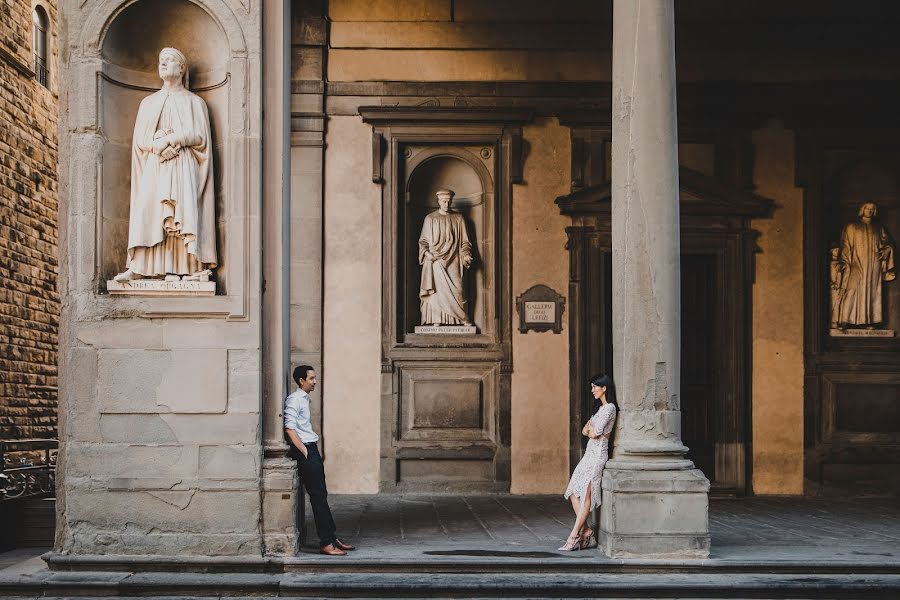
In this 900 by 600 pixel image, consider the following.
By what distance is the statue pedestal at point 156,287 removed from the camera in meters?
9.12

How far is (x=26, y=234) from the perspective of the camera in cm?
1706

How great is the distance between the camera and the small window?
17.6m

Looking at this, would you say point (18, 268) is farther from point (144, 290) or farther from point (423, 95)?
point (144, 290)

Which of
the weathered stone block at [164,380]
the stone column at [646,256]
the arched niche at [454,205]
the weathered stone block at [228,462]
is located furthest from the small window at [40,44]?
the stone column at [646,256]

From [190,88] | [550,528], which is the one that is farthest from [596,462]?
[190,88]

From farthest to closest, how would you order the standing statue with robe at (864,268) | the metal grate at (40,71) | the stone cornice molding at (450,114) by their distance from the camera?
the metal grate at (40,71)
the standing statue with robe at (864,268)
the stone cornice molding at (450,114)

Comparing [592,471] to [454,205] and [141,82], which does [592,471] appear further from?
[454,205]

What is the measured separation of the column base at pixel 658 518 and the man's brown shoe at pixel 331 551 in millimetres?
2315

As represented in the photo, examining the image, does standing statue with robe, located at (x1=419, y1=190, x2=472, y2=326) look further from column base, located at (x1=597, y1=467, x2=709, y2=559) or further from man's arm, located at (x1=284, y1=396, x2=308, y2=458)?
column base, located at (x1=597, y1=467, x2=709, y2=559)

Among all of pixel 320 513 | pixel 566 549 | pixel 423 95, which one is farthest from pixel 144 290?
pixel 423 95

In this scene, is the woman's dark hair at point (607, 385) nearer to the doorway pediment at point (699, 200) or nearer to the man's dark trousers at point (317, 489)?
the man's dark trousers at point (317, 489)

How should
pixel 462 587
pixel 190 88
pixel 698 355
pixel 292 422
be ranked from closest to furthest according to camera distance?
pixel 462 587, pixel 292 422, pixel 190 88, pixel 698 355

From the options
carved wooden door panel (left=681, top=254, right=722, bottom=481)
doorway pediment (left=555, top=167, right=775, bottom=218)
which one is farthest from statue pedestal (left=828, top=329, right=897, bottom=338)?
doorway pediment (left=555, top=167, right=775, bottom=218)

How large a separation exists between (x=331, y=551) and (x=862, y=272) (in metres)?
8.73
